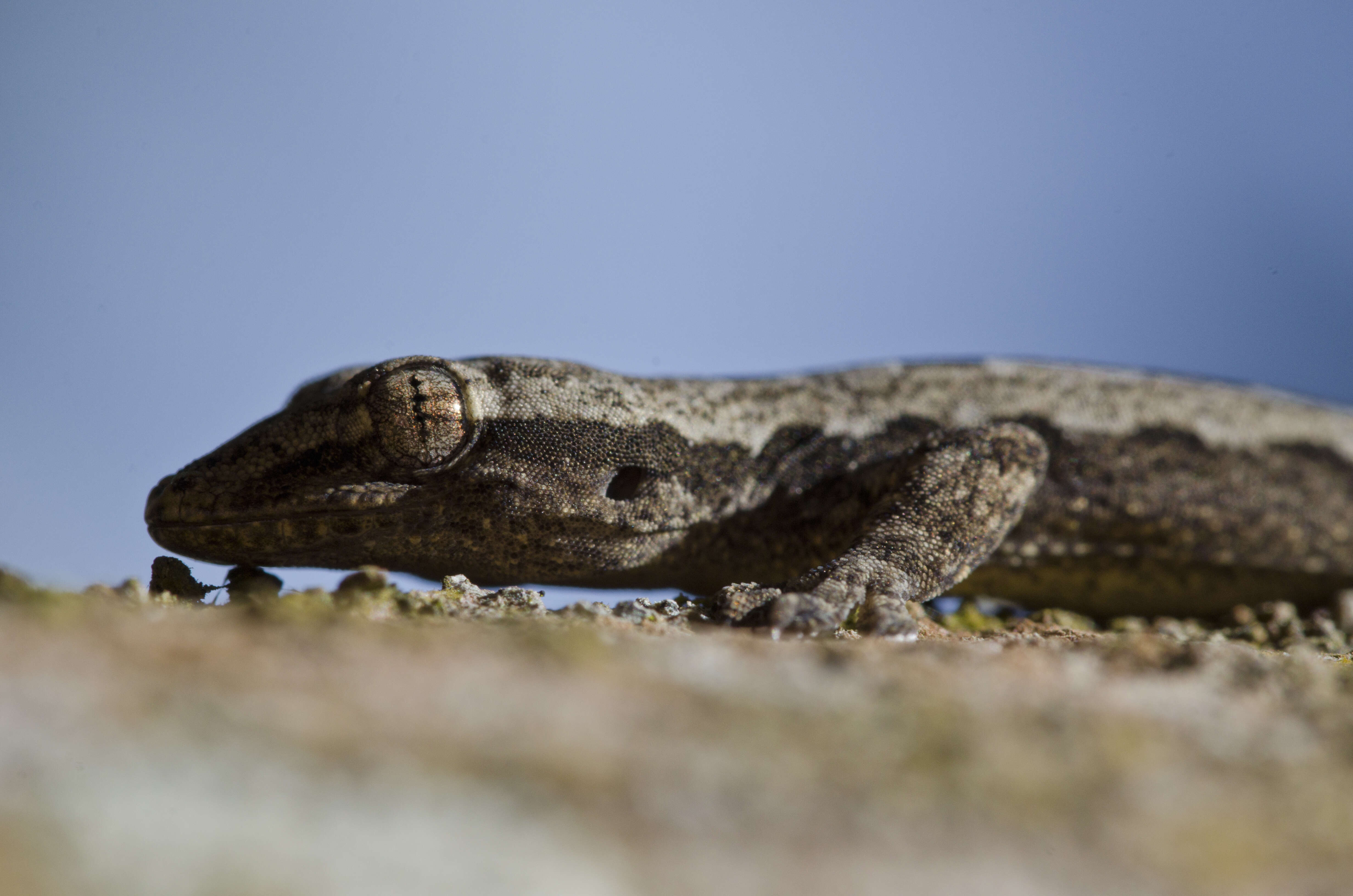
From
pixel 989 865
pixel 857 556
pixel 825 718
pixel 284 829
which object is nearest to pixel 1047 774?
pixel 989 865

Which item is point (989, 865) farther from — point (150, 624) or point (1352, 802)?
point (150, 624)

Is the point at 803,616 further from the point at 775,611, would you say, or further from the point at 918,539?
the point at 918,539

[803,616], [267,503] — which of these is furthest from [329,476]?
[803,616]

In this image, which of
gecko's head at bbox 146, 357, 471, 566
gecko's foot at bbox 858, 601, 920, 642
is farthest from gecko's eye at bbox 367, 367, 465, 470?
gecko's foot at bbox 858, 601, 920, 642

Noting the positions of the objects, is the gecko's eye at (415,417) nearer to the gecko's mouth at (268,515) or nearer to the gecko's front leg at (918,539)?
the gecko's mouth at (268,515)

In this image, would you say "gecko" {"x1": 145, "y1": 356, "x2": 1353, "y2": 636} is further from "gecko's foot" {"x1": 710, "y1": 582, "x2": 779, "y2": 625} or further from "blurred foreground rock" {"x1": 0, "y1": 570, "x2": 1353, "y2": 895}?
"blurred foreground rock" {"x1": 0, "y1": 570, "x2": 1353, "y2": 895}
